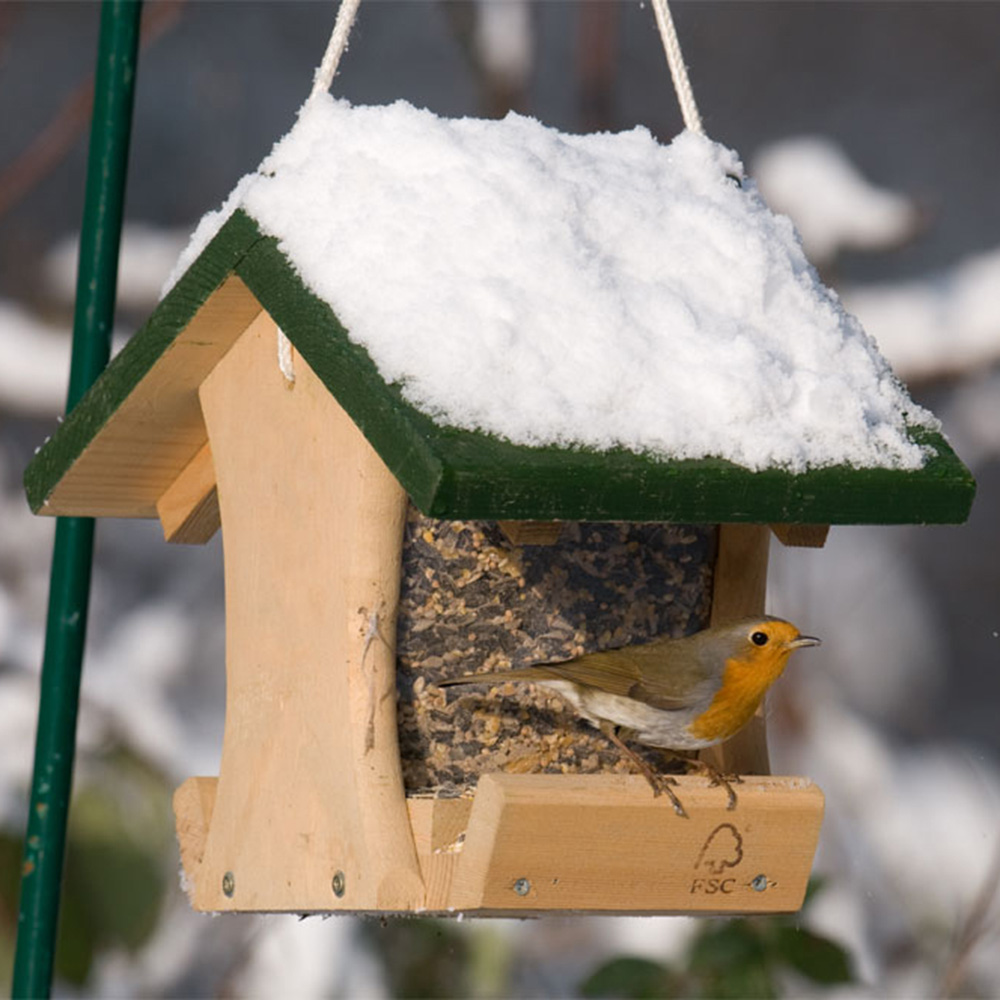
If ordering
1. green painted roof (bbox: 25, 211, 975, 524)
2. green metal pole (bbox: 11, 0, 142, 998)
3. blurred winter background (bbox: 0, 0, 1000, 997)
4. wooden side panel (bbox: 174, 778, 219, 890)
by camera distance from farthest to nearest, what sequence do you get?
blurred winter background (bbox: 0, 0, 1000, 997)
green metal pole (bbox: 11, 0, 142, 998)
wooden side panel (bbox: 174, 778, 219, 890)
green painted roof (bbox: 25, 211, 975, 524)

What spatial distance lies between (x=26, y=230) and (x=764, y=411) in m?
5.97

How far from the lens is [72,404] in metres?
3.50

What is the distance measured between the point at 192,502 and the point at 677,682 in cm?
108

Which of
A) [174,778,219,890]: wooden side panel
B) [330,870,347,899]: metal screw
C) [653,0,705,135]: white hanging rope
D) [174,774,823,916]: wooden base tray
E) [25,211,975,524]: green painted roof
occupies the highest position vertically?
[653,0,705,135]: white hanging rope

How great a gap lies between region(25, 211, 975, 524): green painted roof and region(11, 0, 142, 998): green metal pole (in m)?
0.63

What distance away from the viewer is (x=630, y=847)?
8.59ft

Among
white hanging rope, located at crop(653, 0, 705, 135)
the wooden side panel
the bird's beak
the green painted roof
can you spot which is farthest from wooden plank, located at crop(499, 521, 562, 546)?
the wooden side panel

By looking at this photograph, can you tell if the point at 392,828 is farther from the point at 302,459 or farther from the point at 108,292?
the point at 108,292

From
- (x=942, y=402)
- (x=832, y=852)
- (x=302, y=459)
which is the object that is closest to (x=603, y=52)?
(x=942, y=402)

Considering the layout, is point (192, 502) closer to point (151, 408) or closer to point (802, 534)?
point (151, 408)

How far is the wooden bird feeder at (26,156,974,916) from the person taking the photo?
2.41 meters

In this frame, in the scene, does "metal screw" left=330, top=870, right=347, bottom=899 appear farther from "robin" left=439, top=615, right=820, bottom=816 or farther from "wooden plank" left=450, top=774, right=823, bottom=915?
"robin" left=439, top=615, right=820, bottom=816

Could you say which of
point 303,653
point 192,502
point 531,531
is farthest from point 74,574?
point 531,531

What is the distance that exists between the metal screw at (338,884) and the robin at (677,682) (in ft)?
0.99
